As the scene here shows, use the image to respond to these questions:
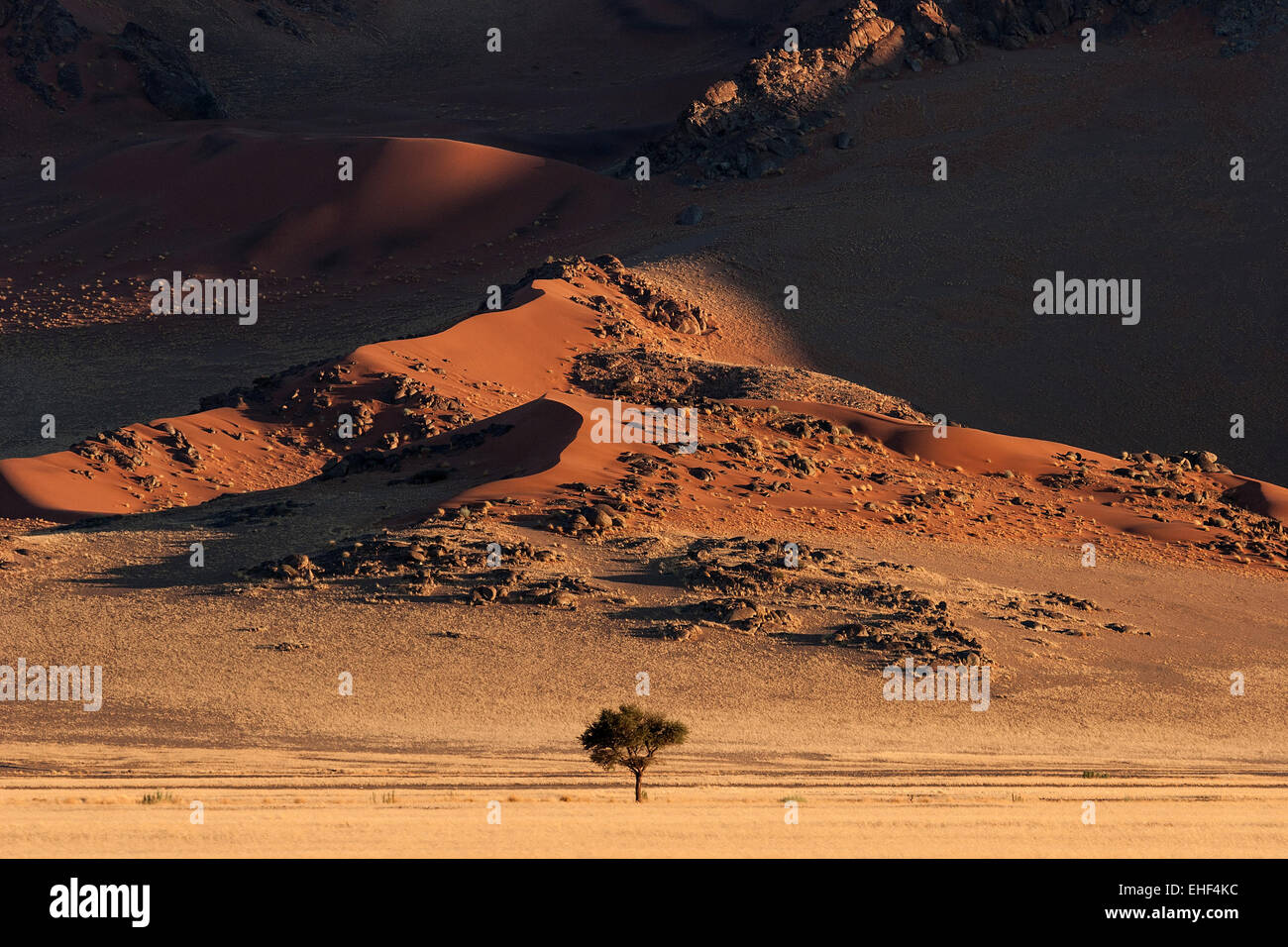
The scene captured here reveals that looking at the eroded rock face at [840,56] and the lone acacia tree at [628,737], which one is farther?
the eroded rock face at [840,56]

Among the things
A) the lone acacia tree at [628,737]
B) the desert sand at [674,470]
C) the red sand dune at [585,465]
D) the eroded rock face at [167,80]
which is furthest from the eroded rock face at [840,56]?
the lone acacia tree at [628,737]

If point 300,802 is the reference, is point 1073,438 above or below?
above

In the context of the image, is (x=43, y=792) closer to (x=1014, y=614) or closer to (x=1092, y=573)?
(x=1014, y=614)

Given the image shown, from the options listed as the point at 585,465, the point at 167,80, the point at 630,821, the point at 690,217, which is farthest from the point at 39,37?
the point at 630,821

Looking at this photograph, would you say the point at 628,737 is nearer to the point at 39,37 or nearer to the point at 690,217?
the point at 690,217

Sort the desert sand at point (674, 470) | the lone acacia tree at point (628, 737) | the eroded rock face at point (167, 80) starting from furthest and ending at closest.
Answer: the eroded rock face at point (167, 80), the desert sand at point (674, 470), the lone acacia tree at point (628, 737)

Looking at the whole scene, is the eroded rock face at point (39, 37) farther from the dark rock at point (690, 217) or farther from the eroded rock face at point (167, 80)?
the dark rock at point (690, 217)

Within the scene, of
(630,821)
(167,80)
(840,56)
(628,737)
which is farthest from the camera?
(167,80)

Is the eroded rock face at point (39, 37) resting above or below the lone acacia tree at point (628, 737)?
above

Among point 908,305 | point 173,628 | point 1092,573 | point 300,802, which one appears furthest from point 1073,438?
point 300,802
